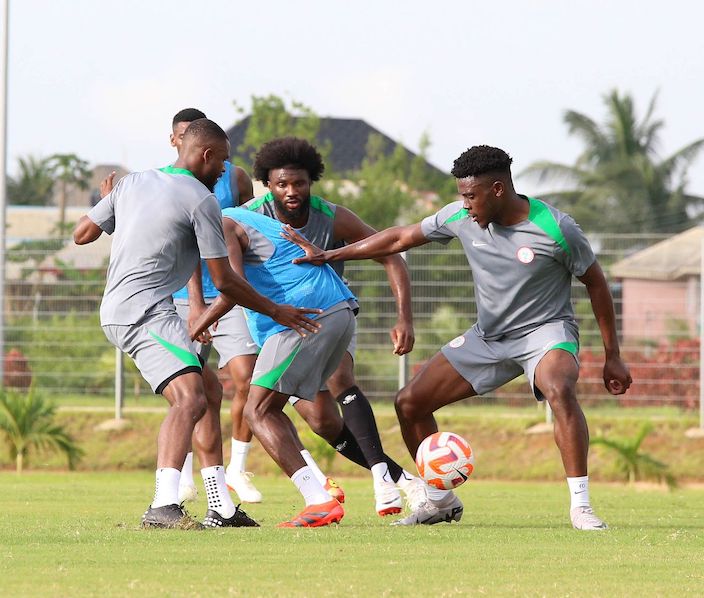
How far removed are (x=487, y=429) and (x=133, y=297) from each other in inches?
418

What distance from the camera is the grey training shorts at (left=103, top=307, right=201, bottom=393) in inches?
309

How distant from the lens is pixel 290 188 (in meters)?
9.12

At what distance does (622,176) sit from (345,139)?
58.8ft

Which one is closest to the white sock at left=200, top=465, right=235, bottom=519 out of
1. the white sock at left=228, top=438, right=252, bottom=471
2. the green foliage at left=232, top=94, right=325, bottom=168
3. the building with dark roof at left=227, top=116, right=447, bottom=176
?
the white sock at left=228, top=438, right=252, bottom=471

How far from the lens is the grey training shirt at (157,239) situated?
25.8 ft

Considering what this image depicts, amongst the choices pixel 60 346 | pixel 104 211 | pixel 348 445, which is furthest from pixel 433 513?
pixel 60 346

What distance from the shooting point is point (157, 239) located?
795cm

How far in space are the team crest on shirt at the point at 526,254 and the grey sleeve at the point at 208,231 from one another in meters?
1.78

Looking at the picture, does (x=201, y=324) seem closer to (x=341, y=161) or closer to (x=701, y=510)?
(x=701, y=510)

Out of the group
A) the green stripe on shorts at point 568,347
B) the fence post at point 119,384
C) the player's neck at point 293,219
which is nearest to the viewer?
the green stripe on shorts at point 568,347

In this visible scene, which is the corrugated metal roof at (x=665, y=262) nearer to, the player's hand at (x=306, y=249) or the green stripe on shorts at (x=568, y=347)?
the green stripe on shorts at (x=568, y=347)

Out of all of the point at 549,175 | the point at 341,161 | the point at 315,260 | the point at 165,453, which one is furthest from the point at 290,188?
the point at 341,161

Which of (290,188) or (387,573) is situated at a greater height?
(290,188)

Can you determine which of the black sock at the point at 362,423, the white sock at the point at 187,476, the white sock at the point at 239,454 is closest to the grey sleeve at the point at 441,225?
the black sock at the point at 362,423
